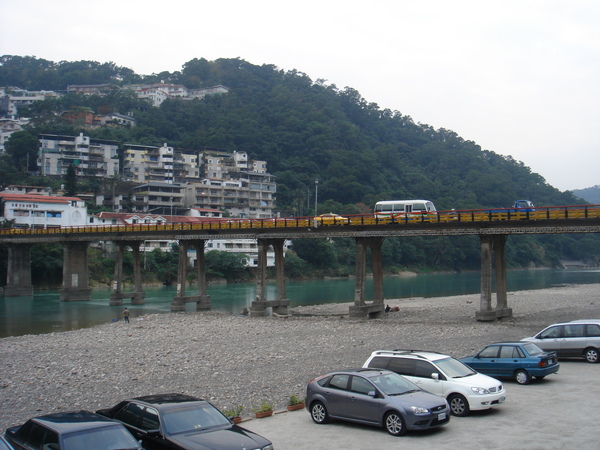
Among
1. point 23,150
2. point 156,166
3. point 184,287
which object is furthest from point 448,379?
point 23,150

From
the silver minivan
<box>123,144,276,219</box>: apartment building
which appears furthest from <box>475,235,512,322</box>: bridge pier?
<box>123,144,276,219</box>: apartment building

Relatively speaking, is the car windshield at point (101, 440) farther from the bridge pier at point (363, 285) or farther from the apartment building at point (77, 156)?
the apartment building at point (77, 156)

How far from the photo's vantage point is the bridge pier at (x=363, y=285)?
1764 inches

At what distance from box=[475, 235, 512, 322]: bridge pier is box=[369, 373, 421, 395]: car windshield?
26.7 metres

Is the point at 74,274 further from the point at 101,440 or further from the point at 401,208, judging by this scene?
the point at 101,440

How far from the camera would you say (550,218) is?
37.6 meters

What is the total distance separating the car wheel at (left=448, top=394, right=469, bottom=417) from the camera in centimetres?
1485

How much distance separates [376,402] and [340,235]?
3457cm

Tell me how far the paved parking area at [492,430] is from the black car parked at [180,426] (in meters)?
1.91

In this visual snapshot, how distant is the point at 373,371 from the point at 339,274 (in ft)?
360

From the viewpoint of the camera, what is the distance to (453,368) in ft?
51.6

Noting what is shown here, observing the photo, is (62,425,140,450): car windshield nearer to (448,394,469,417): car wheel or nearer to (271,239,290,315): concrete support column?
(448,394,469,417): car wheel

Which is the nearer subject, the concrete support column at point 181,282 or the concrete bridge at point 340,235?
the concrete bridge at point 340,235

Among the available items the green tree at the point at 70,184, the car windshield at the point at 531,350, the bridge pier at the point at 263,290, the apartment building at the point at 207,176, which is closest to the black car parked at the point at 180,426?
the car windshield at the point at 531,350
